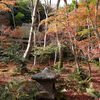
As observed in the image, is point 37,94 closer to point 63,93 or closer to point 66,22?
point 63,93

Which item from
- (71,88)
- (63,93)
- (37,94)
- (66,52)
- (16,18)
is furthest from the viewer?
(16,18)

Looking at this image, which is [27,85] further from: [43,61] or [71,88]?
[43,61]

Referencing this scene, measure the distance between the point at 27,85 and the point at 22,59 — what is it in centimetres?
174

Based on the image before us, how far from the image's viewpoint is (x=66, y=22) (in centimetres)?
479

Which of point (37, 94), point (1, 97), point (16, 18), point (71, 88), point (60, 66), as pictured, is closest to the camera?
point (1, 97)

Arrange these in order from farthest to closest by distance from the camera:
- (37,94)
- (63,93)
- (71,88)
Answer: (71,88) < (63,93) < (37,94)

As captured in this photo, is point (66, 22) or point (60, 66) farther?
point (60, 66)

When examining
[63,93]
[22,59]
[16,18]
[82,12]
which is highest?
[16,18]

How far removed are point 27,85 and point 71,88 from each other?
1665mm

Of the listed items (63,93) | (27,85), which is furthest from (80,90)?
(27,85)

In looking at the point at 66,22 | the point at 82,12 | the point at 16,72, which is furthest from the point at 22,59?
the point at 82,12

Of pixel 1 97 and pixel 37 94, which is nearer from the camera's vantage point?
pixel 1 97

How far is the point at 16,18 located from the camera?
1569cm

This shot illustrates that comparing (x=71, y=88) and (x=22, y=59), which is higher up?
(x=22, y=59)
